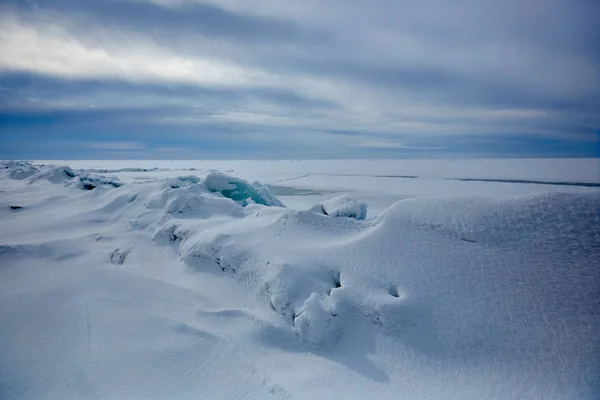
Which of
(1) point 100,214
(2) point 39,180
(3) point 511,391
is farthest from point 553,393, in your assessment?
(2) point 39,180

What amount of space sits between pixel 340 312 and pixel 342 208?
2.30 metres

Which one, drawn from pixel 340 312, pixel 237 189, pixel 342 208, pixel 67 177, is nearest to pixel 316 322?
pixel 340 312

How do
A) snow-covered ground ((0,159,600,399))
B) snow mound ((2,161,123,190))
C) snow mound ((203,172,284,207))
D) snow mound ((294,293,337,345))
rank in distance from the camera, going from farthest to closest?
snow mound ((2,161,123,190)) → snow mound ((203,172,284,207)) → snow mound ((294,293,337,345)) → snow-covered ground ((0,159,600,399))

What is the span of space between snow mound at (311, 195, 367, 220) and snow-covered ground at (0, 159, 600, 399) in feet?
1.62

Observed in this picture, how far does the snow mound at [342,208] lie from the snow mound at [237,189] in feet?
10.8

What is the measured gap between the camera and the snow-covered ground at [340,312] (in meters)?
2.59

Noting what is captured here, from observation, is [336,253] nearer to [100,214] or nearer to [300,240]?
[300,240]

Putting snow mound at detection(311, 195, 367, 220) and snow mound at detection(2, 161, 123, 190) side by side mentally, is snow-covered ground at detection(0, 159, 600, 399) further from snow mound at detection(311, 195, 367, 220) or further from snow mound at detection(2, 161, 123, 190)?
snow mound at detection(2, 161, 123, 190)

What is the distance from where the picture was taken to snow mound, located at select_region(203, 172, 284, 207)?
8320 millimetres

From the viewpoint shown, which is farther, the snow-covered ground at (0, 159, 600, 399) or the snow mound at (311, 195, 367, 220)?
the snow mound at (311, 195, 367, 220)

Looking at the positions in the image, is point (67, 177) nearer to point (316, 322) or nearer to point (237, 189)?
point (237, 189)

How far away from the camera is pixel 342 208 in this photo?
530 centimetres

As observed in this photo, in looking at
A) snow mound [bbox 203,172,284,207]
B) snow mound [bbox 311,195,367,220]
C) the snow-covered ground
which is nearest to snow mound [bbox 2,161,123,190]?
snow mound [bbox 203,172,284,207]

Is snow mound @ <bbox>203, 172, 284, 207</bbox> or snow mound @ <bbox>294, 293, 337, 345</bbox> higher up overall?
snow mound @ <bbox>203, 172, 284, 207</bbox>
